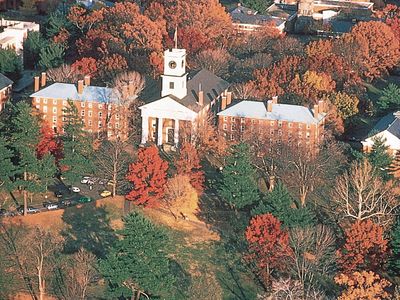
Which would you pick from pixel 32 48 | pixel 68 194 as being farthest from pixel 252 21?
pixel 68 194

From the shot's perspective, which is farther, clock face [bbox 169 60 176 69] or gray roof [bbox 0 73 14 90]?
gray roof [bbox 0 73 14 90]

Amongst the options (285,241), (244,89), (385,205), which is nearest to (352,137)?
(244,89)

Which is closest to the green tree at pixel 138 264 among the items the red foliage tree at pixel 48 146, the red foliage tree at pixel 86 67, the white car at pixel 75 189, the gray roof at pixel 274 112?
the white car at pixel 75 189

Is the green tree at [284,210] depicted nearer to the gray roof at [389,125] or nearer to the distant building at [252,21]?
the gray roof at [389,125]

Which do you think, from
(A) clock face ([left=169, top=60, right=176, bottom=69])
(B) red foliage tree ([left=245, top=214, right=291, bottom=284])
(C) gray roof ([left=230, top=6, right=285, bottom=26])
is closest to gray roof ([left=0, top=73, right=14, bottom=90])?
(A) clock face ([left=169, top=60, right=176, bottom=69])

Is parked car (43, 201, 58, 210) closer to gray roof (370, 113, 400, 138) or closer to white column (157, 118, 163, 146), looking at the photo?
white column (157, 118, 163, 146)
